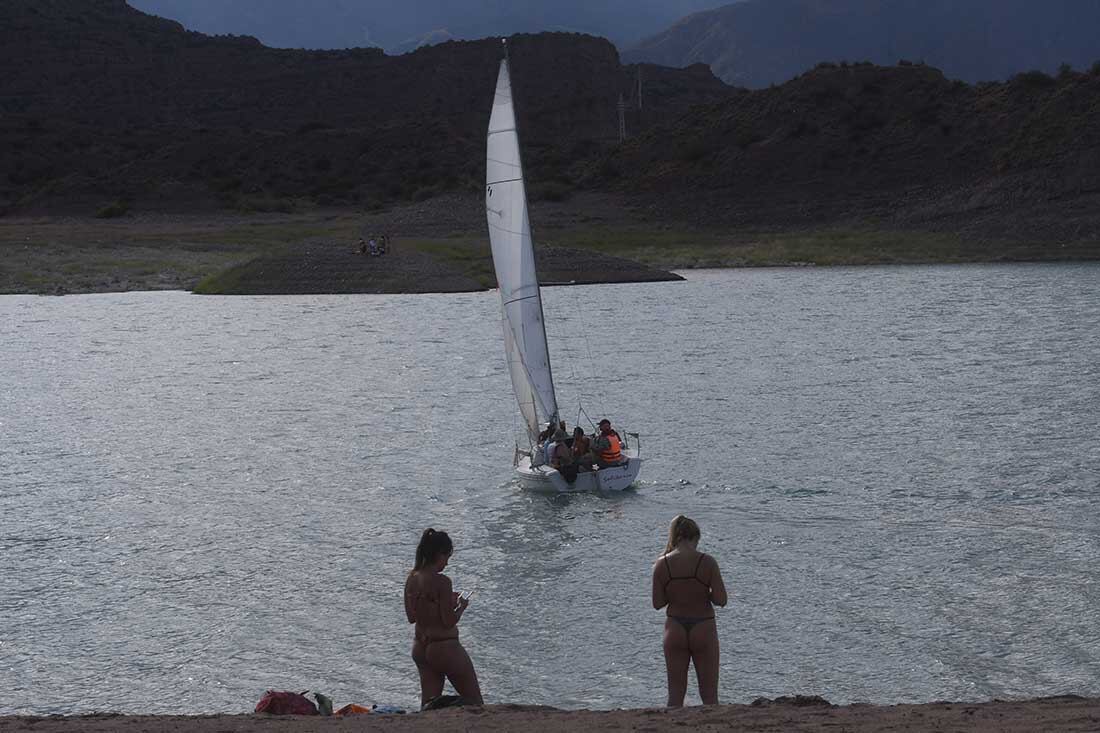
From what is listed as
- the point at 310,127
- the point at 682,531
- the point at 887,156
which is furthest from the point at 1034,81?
the point at 682,531

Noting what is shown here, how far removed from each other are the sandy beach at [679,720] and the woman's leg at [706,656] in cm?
42

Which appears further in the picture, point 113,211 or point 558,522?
point 113,211

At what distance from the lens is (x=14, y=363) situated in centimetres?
5425

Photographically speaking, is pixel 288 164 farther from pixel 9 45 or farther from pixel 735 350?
pixel 735 350

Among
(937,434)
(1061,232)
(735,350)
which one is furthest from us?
(1061,232)

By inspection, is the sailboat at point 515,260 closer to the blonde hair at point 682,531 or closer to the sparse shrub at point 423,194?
the blonde hair at point 682,531

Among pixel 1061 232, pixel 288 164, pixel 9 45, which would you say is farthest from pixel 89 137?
pixel 1061 232

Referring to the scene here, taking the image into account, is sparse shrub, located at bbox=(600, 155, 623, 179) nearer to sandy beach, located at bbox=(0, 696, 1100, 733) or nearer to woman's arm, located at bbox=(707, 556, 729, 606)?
woman's arm, located at bbox=(707, 556, 729, 606)

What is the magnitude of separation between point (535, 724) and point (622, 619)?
6576mm

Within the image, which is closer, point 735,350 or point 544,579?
point 544,579

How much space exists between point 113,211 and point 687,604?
111 metres

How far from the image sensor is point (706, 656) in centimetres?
1266

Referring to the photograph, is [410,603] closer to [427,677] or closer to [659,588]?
[427,677]

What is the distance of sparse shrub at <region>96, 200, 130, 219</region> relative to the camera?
116688 millimetres
